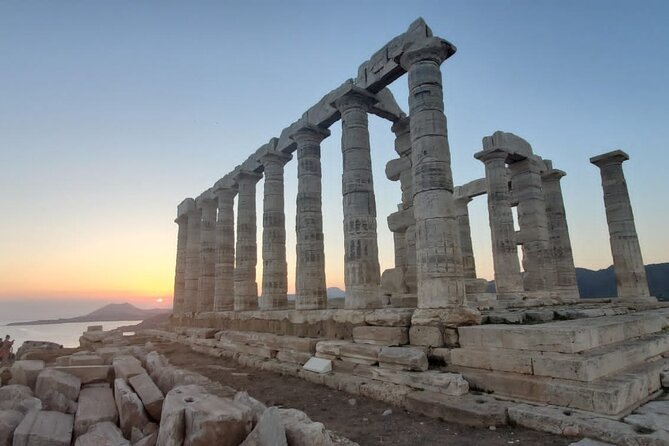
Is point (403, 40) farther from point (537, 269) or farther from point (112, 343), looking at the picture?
point (112, 343)

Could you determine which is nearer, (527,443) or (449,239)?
(527,443)

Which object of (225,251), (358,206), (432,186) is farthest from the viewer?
(225,251)

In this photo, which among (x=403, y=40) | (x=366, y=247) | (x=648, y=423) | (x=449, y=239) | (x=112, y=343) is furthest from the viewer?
(x=112, y=343)

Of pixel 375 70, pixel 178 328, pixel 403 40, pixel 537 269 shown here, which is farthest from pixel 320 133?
pixel 178 328

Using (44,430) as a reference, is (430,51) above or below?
above

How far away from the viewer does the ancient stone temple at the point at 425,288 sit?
6012mm

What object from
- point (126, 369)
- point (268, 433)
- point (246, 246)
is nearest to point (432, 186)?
point (268, 433)

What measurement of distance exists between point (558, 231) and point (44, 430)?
20.8 m

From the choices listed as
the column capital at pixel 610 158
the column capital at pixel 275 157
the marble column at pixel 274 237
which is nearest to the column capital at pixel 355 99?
the column capital at pixel 275 157

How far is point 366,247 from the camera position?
472 inches

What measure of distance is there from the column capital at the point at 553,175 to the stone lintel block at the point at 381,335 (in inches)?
575

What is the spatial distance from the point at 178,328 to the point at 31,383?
46.7ft

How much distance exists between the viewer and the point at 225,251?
20.8 metres

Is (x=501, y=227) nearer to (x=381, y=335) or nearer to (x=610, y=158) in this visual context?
(x=610, y=158)
